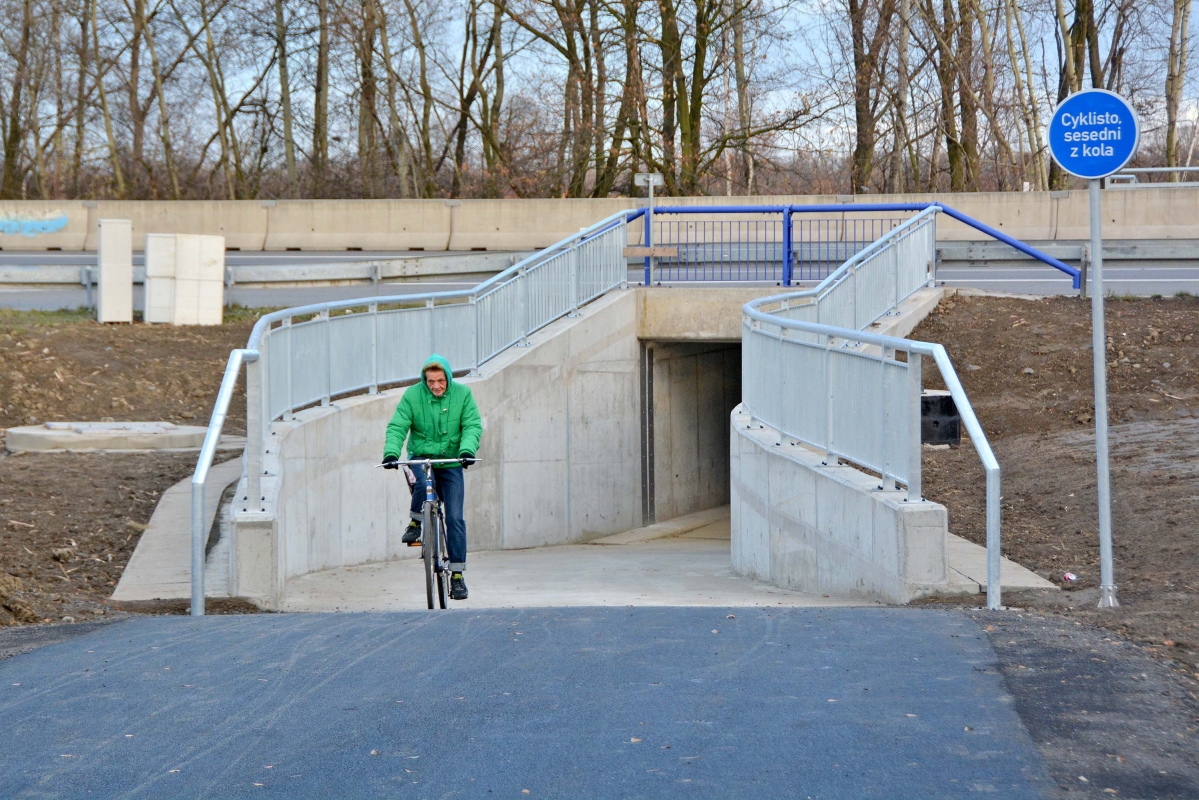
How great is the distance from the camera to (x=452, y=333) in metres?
14.8

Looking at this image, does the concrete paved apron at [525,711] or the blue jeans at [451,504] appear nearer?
the concrete paved apron at [525,711]

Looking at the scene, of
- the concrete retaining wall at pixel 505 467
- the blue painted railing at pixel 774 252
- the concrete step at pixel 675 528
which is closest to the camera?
the concrete retaining wall at pixel 505 467

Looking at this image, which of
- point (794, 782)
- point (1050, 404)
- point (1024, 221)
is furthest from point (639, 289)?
point (794, 782)

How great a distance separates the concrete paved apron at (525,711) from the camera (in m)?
4.43

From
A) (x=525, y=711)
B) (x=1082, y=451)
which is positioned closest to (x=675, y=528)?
(x=1082, y=451)

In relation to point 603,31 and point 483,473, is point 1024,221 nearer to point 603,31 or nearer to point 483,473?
point 603,31

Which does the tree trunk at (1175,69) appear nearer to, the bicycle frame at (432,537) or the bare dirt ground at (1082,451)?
the bare dirt ground at (1082,451)

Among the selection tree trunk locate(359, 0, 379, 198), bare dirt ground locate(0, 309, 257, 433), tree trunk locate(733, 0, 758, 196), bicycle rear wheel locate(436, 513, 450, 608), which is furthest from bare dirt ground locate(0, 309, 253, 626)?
tree trunk locate(359, 0, 379, 198)

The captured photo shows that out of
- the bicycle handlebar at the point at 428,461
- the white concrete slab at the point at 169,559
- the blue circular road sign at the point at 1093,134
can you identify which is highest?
the blue circular road sign at the point at 1093,134

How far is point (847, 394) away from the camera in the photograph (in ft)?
30.2

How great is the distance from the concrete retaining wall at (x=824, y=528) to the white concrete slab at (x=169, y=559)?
395cm

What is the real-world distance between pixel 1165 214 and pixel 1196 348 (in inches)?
401

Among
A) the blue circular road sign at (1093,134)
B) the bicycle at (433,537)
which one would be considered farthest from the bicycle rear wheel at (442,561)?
the blue circular road sign at (1093,134)

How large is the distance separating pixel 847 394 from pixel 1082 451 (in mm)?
4126
